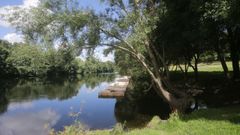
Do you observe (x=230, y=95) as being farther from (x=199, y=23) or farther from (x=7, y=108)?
(x=7, y=108)

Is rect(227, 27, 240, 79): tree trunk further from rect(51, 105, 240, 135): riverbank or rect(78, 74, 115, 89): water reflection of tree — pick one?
rect(78, 74, 115, 89): water reflection of tree

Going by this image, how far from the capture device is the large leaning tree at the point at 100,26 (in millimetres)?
18625

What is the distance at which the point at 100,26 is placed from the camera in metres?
19.5

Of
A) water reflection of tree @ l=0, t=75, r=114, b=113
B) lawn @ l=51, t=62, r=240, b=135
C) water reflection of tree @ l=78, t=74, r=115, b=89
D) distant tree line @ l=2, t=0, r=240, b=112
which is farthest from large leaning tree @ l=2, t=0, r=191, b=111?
water reflection of tree @ l=78, t=74, r=115, b=89

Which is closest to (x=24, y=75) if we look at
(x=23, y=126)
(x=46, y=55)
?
(x=23, y=126)

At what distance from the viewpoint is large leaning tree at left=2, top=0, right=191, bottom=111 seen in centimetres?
1862

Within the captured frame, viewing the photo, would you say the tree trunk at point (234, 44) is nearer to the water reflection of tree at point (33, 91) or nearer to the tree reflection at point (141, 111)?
the tree reflection at point (141, 111)

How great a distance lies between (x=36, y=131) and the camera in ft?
74.8

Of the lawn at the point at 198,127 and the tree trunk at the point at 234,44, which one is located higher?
the tree trunk at the point at 234,44

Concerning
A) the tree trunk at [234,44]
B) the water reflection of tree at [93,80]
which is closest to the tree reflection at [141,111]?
the tree trunk at [234,44]

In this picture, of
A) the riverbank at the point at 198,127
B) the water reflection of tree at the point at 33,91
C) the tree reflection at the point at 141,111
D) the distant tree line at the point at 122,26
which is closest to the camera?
the riverbank at the point at 198,127

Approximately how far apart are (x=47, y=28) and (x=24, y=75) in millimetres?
84591

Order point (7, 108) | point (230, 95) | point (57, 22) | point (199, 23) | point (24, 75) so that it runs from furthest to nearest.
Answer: point (24, 75) < point (7, 108) < point (230, 95) < point (57, 22) < point (199, 23)

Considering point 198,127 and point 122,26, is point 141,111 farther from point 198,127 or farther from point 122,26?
point 198,127
